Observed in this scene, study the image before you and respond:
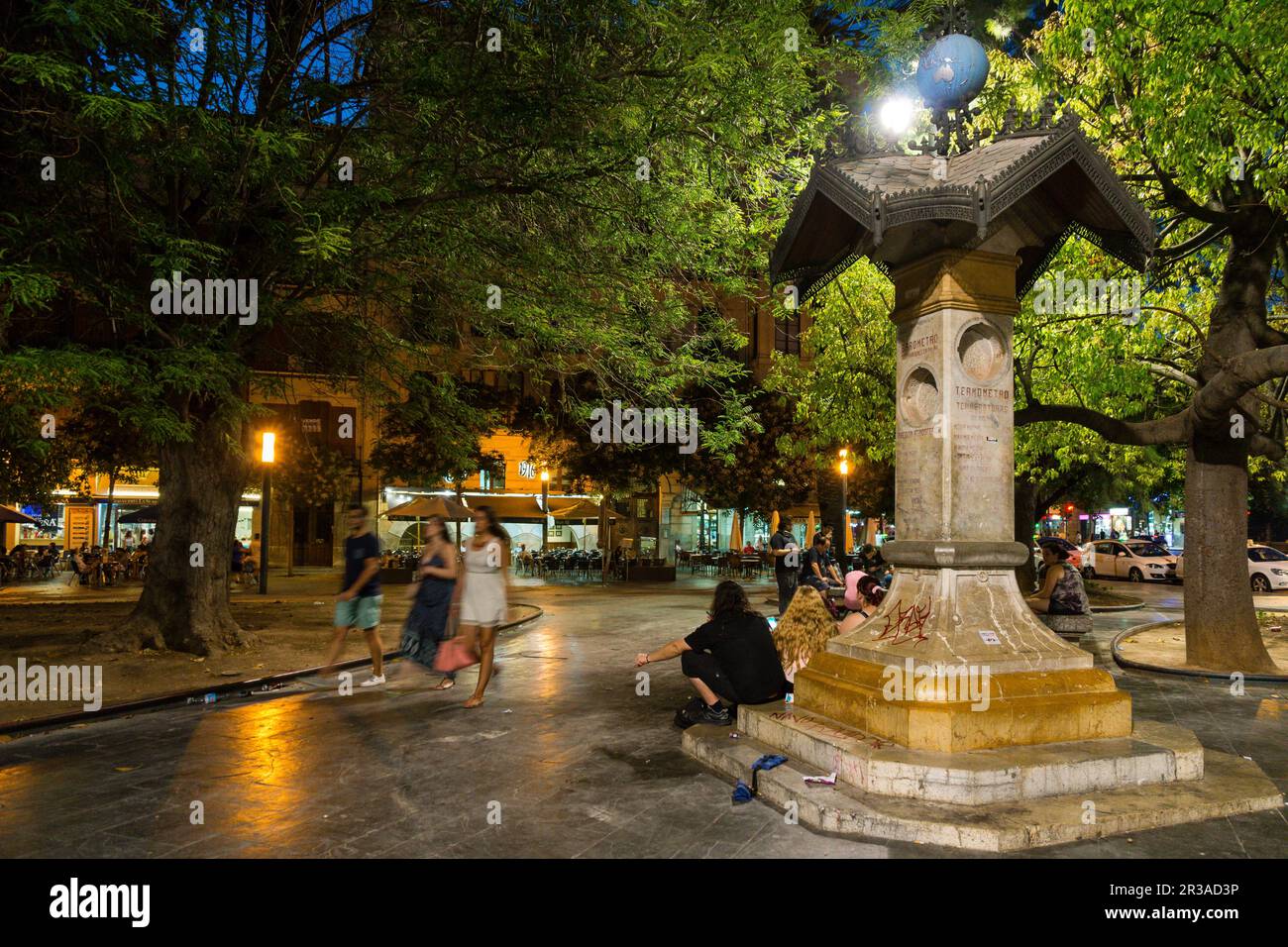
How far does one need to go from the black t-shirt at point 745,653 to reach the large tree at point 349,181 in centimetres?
522

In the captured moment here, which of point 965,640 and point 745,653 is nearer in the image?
point 965,640

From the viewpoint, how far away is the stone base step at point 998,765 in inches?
187

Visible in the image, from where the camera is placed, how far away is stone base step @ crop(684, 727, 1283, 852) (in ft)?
14.3

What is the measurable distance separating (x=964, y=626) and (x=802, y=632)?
Answer: 6.21ft

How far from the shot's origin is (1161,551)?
99.0ft

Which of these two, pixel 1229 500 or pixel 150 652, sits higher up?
pixel 1229 500

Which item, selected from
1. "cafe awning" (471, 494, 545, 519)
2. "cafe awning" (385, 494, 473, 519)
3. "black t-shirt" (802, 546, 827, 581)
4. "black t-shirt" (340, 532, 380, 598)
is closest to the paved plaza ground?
"black t-shirt" (340, 532, 380, 598)

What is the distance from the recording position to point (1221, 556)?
962 cm

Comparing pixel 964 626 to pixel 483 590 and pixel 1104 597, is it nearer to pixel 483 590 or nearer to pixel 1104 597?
pixel 483 590

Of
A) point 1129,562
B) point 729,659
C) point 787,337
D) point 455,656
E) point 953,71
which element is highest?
point 787,337

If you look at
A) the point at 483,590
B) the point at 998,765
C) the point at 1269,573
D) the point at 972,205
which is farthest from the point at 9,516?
the point at 1269,573

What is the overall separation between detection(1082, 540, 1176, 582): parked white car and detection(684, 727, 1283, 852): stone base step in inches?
1106

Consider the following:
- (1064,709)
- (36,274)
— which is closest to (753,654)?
(1064,709)

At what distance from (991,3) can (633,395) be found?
11.9 metres
